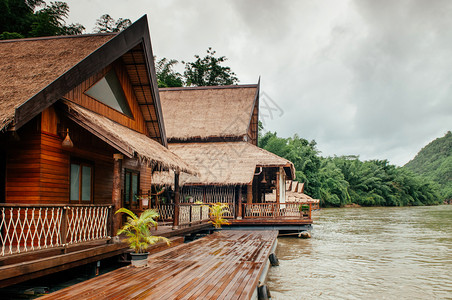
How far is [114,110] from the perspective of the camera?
10.8 metres

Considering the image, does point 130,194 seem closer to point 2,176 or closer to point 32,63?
point 2,176

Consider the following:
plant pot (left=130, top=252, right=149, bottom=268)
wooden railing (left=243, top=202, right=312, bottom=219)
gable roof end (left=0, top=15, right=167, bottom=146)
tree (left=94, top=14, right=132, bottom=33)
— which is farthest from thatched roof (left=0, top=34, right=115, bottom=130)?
tree (left=94, top=14, right=132, bottom=33)

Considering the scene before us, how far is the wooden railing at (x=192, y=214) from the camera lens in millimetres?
14023

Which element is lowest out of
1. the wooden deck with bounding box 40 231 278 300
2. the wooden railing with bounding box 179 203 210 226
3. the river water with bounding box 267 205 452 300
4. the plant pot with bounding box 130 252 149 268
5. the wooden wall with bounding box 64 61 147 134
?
the river water with bounding box 267 205 452 300

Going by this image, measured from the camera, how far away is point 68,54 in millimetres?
9109

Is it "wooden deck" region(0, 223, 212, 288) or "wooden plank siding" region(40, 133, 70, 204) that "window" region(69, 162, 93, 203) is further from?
"wooden deck" region(0, 223, 212, 288)

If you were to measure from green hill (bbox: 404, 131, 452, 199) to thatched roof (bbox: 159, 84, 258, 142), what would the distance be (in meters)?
71.7

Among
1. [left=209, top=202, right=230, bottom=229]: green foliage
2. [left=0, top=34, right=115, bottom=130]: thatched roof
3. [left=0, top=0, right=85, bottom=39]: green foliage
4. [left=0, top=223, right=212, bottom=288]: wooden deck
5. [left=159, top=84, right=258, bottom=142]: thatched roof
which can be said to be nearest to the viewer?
[left=0, top=223, right=212, bottom=288]: wooden deck

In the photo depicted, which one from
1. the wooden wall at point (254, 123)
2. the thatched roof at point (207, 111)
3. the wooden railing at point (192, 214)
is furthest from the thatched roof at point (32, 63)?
the wooden wall at point (254, 123)

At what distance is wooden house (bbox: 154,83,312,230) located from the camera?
1891cm

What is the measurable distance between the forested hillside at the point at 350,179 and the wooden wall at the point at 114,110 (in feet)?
123

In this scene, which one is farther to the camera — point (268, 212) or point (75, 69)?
point (268, 212)

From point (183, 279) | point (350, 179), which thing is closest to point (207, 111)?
point (183, 279)

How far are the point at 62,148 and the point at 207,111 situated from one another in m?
16.8
